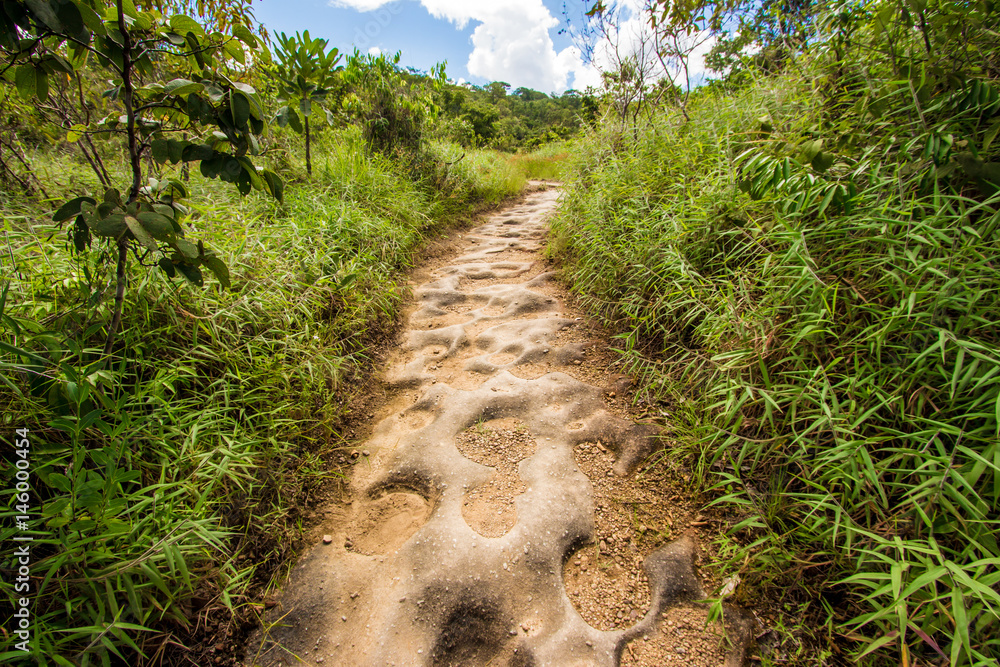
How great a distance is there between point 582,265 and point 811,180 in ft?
5.78

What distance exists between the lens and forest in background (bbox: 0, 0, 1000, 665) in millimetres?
991

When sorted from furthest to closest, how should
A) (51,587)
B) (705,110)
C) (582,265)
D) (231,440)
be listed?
(582,265) < (705,110) < (231,440) < (51,587)

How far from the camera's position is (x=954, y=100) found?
1.44m

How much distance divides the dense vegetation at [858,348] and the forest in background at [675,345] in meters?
0.01

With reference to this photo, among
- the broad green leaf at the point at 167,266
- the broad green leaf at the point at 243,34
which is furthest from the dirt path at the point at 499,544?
the broad green leaf at the point at 243,34

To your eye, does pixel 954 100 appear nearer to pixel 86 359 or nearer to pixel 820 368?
pixel 820 368

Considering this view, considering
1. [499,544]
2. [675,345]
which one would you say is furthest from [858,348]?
[499,544]

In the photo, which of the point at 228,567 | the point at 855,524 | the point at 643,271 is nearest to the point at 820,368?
the point at 855,524

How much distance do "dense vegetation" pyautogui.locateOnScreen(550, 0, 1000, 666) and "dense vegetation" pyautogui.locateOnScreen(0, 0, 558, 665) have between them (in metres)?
1.71

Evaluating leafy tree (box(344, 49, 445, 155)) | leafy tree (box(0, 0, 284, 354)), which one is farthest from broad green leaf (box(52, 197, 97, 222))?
leafy tree (box(344, 49, 445, 155))

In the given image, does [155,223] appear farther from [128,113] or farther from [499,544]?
[499,544]

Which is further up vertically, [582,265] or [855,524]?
[582,265]

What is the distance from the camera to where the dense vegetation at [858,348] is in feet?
3.48

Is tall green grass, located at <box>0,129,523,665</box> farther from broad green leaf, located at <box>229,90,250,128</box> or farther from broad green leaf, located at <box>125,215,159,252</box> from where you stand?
broad green leaf, located at <box>229,90,250,128</box>
